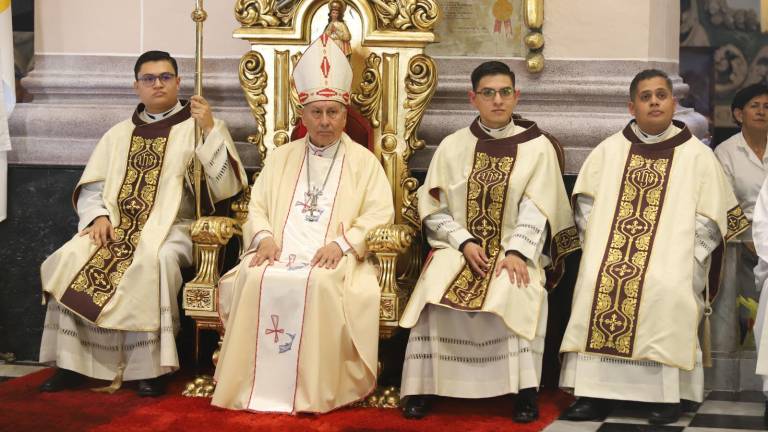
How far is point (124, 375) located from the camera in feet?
21.8

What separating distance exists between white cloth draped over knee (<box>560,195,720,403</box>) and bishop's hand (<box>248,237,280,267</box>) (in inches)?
60.0

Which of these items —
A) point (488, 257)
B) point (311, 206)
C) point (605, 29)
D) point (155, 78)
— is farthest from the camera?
point (605, 29)

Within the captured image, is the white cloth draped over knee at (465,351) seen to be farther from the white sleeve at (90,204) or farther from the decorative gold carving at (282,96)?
the white sleeve at (90,204)

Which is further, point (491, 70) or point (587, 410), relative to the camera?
point (491, 70)

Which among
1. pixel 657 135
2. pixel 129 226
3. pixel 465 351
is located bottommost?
pixel 465 351

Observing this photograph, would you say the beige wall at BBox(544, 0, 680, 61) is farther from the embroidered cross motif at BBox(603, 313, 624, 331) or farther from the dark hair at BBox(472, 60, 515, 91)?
the embroidered cross motif at BBox(603, 313, 624, 331)

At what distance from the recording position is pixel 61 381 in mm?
6676

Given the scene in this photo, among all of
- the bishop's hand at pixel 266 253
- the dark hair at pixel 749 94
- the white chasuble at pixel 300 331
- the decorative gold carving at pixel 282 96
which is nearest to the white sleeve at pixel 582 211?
the white chasuble at pixel 300 331

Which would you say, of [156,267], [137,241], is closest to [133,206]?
[137,241]

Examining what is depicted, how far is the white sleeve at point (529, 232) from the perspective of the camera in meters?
6.23

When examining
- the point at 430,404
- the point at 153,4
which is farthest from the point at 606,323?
the point at 153,4

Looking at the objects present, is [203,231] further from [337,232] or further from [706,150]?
[706,150]

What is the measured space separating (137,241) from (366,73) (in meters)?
1.54

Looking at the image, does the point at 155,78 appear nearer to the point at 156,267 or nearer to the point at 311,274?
the point at 156,267
